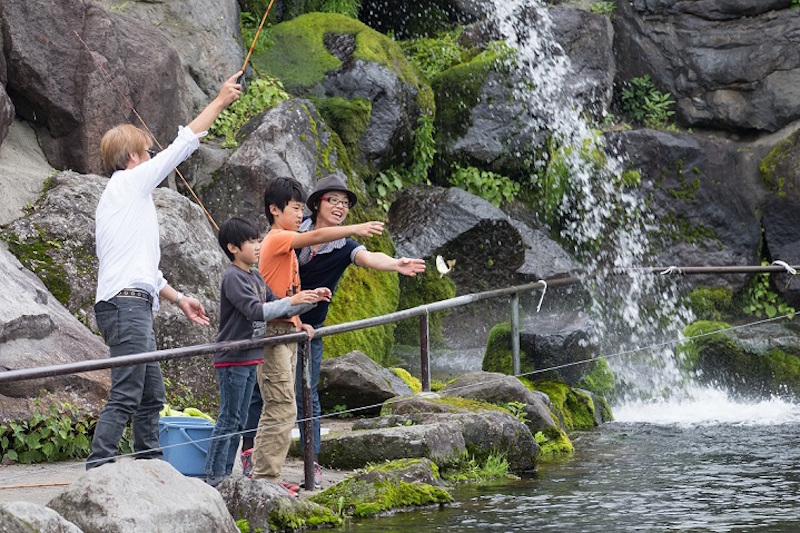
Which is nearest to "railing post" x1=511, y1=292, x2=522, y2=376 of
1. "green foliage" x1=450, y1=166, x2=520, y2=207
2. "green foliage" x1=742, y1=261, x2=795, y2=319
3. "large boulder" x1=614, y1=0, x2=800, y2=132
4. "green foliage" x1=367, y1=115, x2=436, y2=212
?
"green foliage" x1=367, y1=115, x2=436, y2=212

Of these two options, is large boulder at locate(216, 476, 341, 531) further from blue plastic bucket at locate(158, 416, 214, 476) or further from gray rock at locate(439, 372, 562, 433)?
gray rock at locate(439, 372, 562, 433)

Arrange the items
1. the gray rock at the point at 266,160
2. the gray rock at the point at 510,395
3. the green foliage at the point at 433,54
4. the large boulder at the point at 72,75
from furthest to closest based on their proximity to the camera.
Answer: the green foliage at the point at 433,54, the gray rock at the point at 266,160, the large boulder at the point at 72,75, the gray rock at the point at 510,395

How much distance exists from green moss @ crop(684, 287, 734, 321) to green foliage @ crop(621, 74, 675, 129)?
2902 millimetres

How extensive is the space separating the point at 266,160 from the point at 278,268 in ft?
18.7

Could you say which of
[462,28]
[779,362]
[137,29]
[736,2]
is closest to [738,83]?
[736,2]

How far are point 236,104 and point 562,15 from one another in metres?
6.20

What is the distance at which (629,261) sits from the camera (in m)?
16.4

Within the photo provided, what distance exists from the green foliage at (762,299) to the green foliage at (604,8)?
15.7 feet

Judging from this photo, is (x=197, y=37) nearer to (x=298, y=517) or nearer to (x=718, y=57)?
(x=718, y=57)

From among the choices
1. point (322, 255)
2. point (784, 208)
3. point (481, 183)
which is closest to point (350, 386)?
point (322, 255)

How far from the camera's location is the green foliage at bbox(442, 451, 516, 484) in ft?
23.5

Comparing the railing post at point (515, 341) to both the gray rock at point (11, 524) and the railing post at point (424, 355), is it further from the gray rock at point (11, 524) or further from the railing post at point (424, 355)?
the gray rock at point (11, 524)

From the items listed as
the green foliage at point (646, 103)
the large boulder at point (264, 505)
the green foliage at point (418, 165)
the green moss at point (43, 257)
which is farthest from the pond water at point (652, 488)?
the green foliage at point (646, 103)

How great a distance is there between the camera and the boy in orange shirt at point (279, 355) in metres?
6.21
